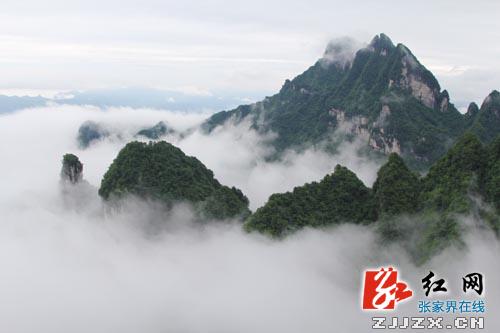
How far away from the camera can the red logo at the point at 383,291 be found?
31.2m

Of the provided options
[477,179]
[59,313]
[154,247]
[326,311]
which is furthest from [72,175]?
[477,179]

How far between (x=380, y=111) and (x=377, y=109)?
135cm

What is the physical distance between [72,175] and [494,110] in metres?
62.7

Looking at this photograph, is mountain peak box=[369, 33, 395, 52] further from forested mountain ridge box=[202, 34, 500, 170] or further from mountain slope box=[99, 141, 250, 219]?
mountain slope box=[99, 141, 250, 219]

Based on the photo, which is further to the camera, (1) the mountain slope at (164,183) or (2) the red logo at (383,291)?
(1) the mountain slope at (164,183)

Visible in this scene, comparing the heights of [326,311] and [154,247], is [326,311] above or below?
below

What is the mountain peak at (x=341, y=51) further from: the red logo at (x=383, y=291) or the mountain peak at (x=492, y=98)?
the red logo at (x=383, y=291)

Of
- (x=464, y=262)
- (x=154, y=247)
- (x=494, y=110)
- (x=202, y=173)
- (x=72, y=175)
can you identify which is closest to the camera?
(x=464, y=262)

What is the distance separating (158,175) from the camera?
5603cm

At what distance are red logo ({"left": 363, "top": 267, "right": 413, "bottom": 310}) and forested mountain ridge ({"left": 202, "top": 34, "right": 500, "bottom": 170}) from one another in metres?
52.7

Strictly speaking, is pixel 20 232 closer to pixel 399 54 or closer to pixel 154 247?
pixel 154 247

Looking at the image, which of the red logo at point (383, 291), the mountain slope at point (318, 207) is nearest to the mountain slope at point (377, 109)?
the mountain slope at point (318, 207)

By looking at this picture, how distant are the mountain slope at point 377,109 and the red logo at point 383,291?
5382 centimetres

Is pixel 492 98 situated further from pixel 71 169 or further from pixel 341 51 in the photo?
pixel 71 169
